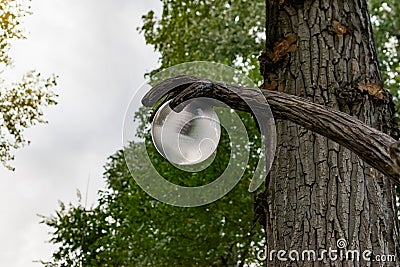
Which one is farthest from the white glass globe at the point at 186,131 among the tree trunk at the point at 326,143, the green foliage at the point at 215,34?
the green foliage at the point at 215,34

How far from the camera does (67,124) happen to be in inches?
98.9

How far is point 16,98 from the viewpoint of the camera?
2178mm

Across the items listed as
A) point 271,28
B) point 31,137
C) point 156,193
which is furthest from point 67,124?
point 156,193

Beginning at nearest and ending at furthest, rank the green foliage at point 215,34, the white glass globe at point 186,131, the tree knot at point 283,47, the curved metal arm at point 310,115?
the curved metal arm at point 310,115, the white glass globe at point 186,131, the tree knot at point 283,47, the green foliage at point 215,34

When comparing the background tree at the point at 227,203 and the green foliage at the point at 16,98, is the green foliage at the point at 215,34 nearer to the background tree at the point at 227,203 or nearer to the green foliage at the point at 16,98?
the background tree at the point at 227,203

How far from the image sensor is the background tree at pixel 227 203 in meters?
0.91

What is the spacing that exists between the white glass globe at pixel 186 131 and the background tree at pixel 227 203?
25 centimetres

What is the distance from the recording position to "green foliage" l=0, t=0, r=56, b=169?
216 centimetres

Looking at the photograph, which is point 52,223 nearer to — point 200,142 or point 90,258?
point 90,258

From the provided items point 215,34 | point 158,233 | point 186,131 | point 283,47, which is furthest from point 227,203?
point 186,131

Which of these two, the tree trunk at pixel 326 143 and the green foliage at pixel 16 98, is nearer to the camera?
the tree trunk at pixel 326 143

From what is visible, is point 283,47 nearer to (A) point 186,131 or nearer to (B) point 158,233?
(A) point 186,131

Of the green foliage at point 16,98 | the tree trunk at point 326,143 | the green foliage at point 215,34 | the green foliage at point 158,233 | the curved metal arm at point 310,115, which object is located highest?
the green foliage at point 215,34

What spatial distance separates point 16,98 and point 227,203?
840 mm
